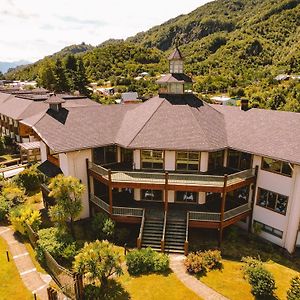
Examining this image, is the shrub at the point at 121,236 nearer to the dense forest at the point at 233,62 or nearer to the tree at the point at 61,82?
the tree at the point at 61,82

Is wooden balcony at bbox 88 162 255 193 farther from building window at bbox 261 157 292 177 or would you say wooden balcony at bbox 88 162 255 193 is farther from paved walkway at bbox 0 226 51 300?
paved walkway at bbox 0 226 51 300

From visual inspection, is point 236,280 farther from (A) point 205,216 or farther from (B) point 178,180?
(B) point 178,180

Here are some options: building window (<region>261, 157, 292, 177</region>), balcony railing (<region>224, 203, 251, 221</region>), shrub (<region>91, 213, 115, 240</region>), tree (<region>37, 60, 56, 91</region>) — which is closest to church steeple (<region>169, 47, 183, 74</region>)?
building window (<region>261, 157, 292, 177</region>)

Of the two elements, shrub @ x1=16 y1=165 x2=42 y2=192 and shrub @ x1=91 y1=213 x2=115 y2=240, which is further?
shrub @ x1=16 y1=165 x2=42 y2=192

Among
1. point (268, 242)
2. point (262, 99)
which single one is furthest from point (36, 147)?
point (262, 99)

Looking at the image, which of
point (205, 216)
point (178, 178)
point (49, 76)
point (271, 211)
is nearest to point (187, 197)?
point (205, 216)

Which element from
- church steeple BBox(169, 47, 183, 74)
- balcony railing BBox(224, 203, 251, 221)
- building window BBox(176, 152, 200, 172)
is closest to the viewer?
balcony railing BBox(224, 203, 251, 221)
